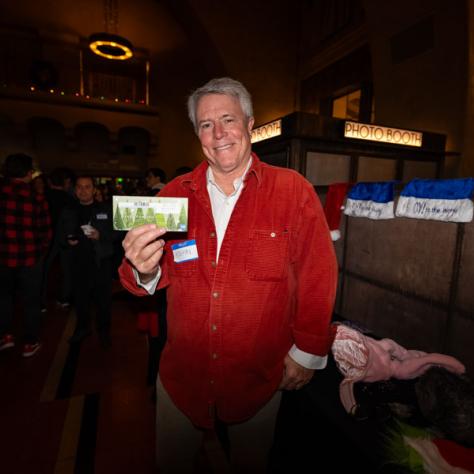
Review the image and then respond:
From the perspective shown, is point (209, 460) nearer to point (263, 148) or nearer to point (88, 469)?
point (88, 469)

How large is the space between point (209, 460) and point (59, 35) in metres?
15.1

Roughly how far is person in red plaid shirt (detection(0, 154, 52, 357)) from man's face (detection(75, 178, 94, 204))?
43cm

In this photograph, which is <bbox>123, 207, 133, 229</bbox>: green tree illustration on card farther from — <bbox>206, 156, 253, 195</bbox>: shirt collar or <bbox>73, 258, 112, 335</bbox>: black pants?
<bbox>73, 258, 112, 335</bbox>: black pants

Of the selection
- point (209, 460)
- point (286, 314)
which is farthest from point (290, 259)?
point (209, 460)

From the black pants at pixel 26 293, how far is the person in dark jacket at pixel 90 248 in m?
0.41

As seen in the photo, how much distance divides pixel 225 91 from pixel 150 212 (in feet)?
2.32

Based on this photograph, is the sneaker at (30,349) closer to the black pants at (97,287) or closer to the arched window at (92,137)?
the black pants at (97,287)

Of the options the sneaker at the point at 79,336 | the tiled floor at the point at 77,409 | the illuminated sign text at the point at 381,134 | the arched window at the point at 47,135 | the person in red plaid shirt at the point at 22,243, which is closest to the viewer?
the tiled floor at the point at 77,409

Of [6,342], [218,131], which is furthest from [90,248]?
[218,131]

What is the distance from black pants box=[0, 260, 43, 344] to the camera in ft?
11.3

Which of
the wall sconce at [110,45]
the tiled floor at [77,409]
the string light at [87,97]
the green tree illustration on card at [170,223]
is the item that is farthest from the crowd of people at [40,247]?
the string light at [87,97]

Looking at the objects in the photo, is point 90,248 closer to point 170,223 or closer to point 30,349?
point 30,349

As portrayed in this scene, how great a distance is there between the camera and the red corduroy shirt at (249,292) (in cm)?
135

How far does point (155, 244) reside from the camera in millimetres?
1172
